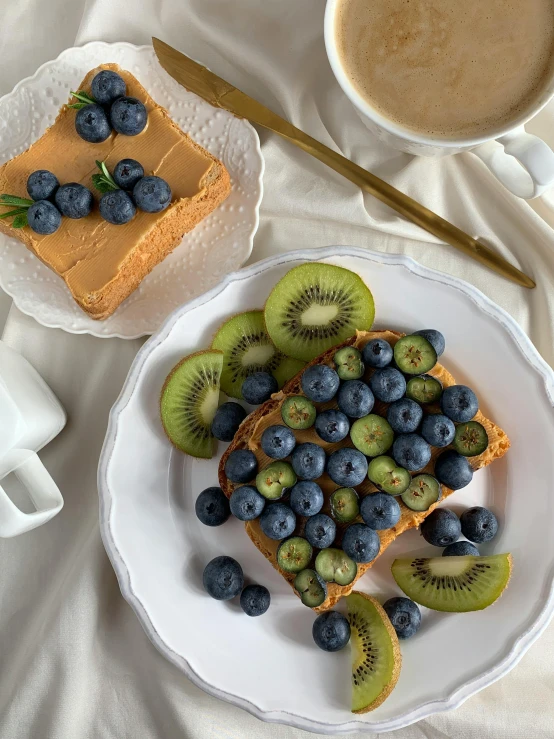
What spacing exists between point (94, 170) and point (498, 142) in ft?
3.53

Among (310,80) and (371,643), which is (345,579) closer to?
(371,643)

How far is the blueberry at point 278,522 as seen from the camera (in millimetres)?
1588

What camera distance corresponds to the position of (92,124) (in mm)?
1784

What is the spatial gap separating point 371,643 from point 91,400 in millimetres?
1045

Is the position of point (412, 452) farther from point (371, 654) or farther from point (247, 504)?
point (371, 654)

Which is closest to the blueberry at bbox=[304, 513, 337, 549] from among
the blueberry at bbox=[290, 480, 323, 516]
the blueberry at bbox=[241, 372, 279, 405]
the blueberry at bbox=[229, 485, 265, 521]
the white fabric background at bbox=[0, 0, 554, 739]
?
the blueberry at bbox=[290, 480, 323, 516]

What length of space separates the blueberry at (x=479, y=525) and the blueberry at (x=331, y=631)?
1.33 feet

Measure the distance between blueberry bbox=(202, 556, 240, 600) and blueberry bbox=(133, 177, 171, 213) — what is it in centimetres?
97

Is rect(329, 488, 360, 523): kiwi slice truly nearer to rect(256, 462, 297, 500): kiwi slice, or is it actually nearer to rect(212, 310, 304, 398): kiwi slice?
rect(256, 462, 297, 500): kiwi slice

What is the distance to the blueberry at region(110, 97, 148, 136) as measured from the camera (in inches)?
70.6

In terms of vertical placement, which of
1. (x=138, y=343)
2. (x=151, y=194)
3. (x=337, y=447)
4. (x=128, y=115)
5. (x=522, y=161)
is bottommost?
(x=138, y=343)

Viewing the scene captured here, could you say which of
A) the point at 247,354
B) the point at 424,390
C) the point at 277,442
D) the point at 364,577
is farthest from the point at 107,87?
the point at 364,577

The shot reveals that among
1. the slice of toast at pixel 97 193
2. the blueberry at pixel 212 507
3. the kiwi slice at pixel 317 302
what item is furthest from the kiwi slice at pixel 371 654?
the slice of toast at pixel 97 193

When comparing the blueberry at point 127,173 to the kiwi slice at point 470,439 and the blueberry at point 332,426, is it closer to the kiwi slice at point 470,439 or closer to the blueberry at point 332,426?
the blueberry at point 332,426
